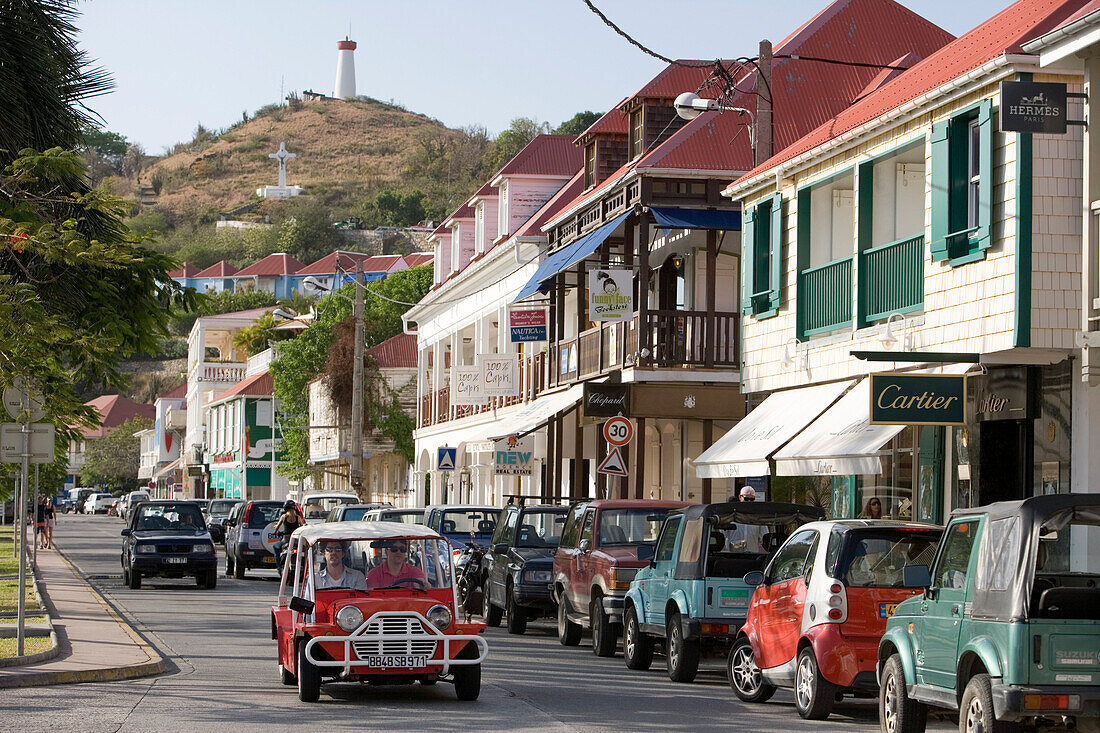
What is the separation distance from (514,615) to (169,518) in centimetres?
1364

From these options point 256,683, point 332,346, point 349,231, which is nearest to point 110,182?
point 256,683

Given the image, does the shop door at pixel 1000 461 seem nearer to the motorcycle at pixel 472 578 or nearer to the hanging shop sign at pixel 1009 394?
the hanging shop sign at pixel 1009 394

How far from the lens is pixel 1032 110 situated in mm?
15398

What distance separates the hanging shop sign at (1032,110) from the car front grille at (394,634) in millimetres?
7356

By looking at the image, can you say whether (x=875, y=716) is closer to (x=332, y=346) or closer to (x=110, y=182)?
(x=110, y=182)

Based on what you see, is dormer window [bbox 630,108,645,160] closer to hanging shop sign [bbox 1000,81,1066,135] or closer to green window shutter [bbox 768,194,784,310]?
green window shutter [bbox 768,194,784,310]

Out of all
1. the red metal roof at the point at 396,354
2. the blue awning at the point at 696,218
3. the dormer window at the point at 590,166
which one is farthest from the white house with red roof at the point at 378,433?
the blue awning at the point at 696,218

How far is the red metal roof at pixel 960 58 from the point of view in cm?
1738

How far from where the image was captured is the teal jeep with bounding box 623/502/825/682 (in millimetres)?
15438

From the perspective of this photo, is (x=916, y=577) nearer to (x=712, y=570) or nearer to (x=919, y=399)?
(x=712, y=570)

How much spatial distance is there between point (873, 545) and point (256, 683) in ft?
20.1

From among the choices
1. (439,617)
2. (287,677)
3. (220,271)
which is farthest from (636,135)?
(220,271)

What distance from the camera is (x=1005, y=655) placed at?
950 centimetres

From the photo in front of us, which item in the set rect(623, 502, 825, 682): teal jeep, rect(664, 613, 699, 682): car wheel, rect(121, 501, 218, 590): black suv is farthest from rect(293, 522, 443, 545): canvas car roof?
rect(121, 501, 218, 590): black suv
